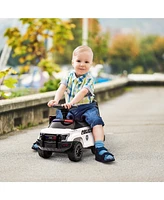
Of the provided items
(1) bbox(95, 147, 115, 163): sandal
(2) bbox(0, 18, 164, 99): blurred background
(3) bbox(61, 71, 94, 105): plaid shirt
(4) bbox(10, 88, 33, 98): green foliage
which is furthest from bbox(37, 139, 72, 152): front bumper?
(4) bbox(10, 88, 33, 98): green foliage

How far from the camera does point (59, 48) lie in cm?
625

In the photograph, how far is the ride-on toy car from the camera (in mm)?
3447

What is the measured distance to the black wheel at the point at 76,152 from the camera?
346 centimetres

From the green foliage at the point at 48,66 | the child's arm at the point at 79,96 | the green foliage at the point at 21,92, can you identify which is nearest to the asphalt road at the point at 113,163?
the child's arm at the point at 79,96

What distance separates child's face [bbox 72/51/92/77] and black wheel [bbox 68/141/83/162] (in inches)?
18.9

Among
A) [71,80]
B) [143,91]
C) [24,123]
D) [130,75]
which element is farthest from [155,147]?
[143,91]

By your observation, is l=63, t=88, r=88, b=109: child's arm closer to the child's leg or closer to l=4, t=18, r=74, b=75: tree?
the child's leg

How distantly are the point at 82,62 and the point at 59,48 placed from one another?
2635 mm

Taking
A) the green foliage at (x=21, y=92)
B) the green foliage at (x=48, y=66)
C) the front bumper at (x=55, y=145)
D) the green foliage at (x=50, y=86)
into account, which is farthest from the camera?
the green foliage at (x=48, y=66)

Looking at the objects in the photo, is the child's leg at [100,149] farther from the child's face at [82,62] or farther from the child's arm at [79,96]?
the child's face at [82,62]

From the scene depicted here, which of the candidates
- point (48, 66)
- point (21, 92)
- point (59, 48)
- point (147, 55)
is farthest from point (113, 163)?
point (59, 48)

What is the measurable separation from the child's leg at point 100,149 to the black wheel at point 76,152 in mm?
107

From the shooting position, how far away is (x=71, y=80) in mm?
3691
